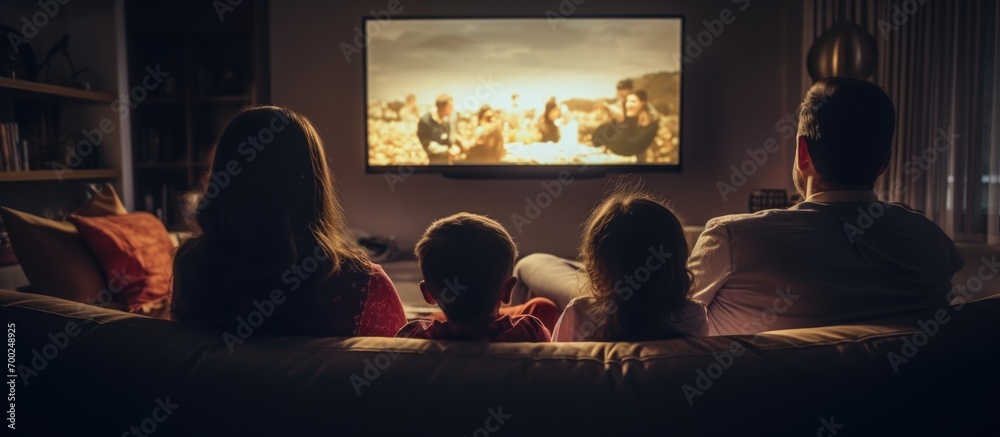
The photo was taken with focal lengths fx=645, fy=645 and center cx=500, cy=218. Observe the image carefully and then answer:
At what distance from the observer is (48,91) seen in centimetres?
290

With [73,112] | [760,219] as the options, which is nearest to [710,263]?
[760,219]

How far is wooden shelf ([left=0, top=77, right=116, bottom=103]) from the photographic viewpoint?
2711 mm

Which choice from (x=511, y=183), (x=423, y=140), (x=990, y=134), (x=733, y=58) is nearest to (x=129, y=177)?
(x=423, y=140)

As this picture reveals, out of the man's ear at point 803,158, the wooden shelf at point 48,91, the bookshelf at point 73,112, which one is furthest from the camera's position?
the bookshelf at point 73,112

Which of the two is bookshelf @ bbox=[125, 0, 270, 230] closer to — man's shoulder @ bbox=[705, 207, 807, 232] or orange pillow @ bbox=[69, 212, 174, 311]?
orange pillow @ bbox=[69, 212, 174, 311]

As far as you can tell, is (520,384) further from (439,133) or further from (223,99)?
(223,99)

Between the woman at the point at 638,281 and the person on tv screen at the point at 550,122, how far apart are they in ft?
10.4

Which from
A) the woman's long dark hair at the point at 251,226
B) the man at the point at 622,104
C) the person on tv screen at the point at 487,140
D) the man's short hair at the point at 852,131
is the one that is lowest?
the woman's long dark hair at the point at 251,226

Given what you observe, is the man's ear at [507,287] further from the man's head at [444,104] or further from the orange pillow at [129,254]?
the man's head at [444,104]

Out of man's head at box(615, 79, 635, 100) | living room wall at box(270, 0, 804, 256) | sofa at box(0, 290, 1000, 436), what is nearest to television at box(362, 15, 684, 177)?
man's head at box(615, 79, 635, 100)

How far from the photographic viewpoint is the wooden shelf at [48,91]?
107 inches

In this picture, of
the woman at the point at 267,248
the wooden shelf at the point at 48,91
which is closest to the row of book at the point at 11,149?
the wooden shelf at the point at 48,91

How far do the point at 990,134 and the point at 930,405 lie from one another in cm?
306

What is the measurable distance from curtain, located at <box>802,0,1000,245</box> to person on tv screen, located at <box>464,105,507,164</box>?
225cm
